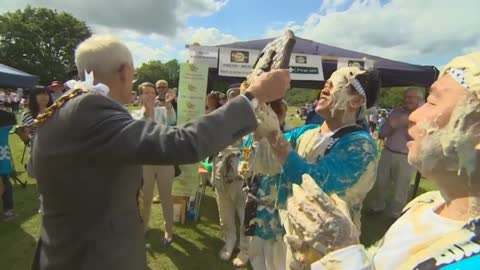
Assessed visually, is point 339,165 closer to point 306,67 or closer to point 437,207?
point 437,207

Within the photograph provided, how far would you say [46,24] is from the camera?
48875 millimetres

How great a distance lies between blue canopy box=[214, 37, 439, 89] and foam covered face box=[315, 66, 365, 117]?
13.4 feet

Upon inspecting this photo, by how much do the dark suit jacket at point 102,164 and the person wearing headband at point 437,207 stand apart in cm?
37

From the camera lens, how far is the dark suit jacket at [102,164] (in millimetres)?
1215

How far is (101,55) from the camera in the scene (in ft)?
4.77

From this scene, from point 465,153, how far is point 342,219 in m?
0.34

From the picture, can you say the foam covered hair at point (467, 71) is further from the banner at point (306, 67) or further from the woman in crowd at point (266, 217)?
the banner at point (306, 67)

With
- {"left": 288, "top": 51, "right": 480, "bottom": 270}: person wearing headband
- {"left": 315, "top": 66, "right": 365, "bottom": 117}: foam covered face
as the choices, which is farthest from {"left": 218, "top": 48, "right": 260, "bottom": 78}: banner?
{"left": 288, "top": 51, "right": 480, "bottom": 270}: person wearing headband

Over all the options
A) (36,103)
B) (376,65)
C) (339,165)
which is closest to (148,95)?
(36,103)

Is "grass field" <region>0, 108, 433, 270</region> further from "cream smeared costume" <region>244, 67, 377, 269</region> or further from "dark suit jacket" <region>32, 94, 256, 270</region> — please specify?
"dark suit jacket" <region>32, 94, 256, 270</region>

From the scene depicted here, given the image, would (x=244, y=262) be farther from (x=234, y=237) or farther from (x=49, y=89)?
(x=49, y=89)

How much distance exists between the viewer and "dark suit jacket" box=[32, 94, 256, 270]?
121 centimetres

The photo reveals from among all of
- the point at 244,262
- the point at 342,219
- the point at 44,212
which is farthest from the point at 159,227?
the point at 342,219

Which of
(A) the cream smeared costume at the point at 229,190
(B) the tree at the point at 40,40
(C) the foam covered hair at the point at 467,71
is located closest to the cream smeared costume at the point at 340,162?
(C) the foam covered hair at the point at 467,71
